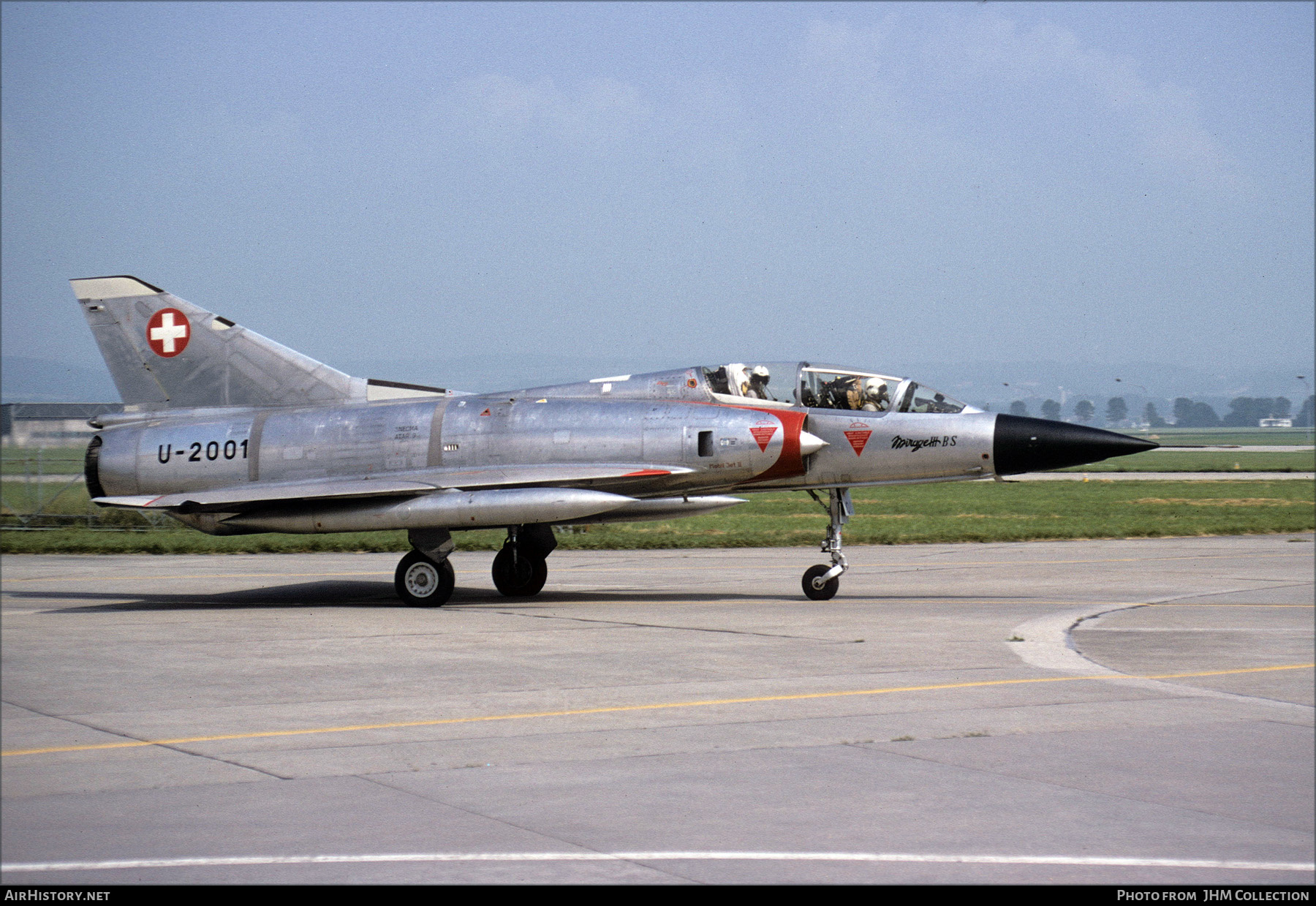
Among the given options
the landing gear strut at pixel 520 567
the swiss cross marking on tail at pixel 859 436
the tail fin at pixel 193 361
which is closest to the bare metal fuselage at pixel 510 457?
the swiss cross marking on tail at pixel 859 436

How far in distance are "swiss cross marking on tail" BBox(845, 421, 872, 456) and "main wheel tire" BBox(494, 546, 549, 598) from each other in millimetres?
4823

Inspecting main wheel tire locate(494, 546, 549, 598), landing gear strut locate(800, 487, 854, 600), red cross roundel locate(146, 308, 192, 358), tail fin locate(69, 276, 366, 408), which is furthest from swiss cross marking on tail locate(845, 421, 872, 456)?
red cross roundel locate(146, 308, 192, 358)

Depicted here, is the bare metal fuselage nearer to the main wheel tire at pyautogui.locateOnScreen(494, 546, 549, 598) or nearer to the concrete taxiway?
the main wheel tire at pyautogui.locateOnScreen(494, 546, 549, 598)

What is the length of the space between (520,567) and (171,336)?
627cm

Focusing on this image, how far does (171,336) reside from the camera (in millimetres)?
18234

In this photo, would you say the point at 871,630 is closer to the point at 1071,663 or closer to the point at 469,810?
the point at 1071,663

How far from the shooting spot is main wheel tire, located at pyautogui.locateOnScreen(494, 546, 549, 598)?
17766 millimetres

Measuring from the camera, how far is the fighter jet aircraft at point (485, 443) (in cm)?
1598

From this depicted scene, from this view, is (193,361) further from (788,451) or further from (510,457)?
(788,451)

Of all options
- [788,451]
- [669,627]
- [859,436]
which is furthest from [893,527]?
[669,627]

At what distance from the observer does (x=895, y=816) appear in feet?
20.0

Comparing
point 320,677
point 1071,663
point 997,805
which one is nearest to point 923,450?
point 1071,663

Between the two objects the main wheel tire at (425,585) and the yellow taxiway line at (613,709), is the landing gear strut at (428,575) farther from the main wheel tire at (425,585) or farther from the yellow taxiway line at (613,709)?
the yellow taxiway line at (613,709)

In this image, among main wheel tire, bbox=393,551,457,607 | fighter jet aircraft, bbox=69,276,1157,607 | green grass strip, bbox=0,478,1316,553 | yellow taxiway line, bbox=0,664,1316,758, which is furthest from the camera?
green grass strip, bbox=0,478,1316,553
